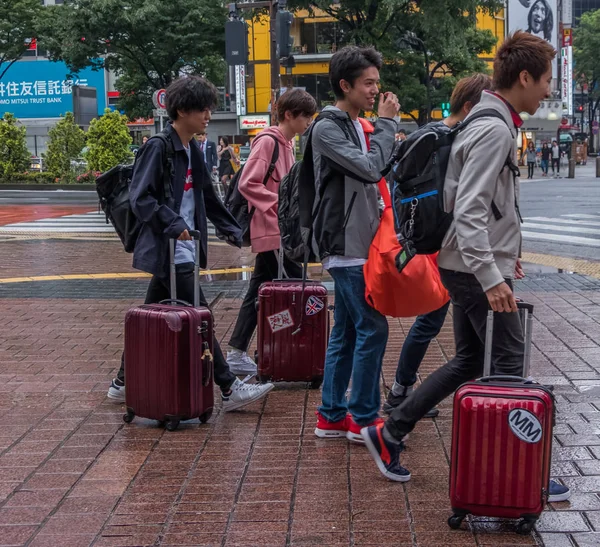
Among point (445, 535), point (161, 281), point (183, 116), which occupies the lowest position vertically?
point (445, 535)

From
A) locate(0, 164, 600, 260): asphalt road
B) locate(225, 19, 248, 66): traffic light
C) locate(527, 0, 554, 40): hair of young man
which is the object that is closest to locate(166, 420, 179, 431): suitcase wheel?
locate(0, 164, 600, 260): asphalt road

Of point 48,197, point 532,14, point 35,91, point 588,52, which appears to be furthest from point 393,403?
point 588,52

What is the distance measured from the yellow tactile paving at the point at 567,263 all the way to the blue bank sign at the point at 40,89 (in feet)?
164

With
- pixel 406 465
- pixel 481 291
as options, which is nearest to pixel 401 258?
pixel 481 291

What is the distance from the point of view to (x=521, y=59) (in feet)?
12.1

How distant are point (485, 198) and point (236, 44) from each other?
1591 centimetres

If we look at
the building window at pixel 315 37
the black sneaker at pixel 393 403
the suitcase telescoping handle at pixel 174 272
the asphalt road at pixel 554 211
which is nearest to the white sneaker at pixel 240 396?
the suitcase telescoping handle at pixel 174 272

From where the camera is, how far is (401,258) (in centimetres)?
406

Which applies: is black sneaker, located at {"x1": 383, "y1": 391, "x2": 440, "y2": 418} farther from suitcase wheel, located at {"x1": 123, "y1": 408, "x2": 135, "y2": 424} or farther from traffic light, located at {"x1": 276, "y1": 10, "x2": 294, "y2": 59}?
traffic light, located at {"x1": 276, "y1": 10, "x2": 294, "y2": 59}

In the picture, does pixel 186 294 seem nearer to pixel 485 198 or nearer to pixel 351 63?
pixel 351 63

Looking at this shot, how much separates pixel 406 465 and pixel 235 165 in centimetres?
1909

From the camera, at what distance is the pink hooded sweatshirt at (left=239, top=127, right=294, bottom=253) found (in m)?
5.99

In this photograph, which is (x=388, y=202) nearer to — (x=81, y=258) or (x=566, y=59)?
(x=81, y=258)

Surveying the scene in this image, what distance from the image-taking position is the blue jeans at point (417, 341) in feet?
16.8
